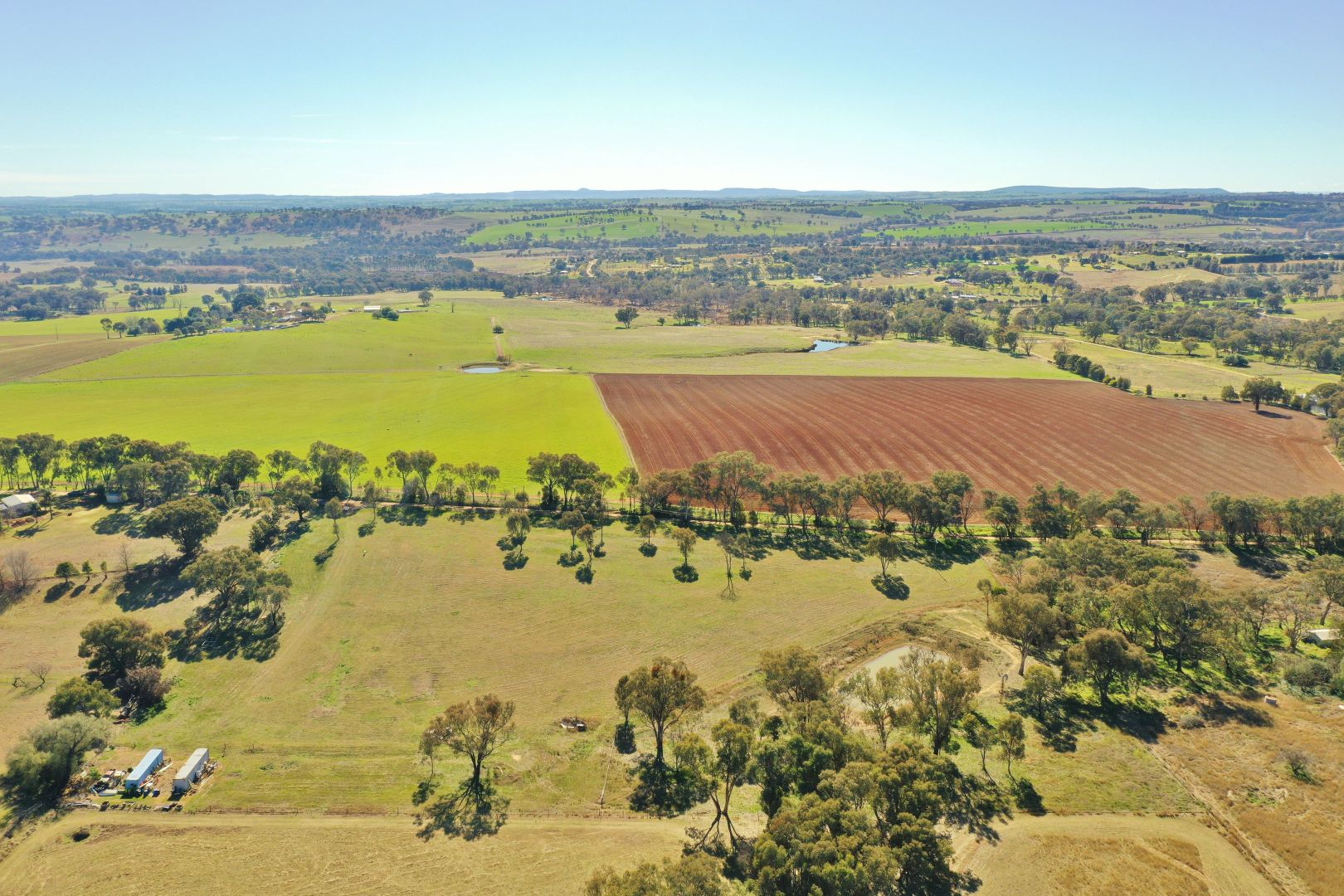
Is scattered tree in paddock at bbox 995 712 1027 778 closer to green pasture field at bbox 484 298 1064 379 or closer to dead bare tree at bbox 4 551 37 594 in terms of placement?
dead bare tree at bbox 4 551 37 594

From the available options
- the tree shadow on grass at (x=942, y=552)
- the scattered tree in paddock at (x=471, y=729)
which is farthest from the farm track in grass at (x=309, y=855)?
the tree shadow on grass at (x=942, y=552)

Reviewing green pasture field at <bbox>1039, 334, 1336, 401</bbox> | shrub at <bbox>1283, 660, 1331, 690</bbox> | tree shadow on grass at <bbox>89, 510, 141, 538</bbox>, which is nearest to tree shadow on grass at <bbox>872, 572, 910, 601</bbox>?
shrub at <bbox>1283, 660, 1331, 690</bbox>

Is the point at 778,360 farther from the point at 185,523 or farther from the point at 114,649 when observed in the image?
the point at 114,649

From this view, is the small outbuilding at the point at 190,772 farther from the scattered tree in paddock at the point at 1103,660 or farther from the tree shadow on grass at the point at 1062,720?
the scattered tree in paddock at the point at 1103,660

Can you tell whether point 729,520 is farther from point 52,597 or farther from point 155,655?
point 52,597

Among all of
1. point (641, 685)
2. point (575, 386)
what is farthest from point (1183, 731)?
point (575, 386)
